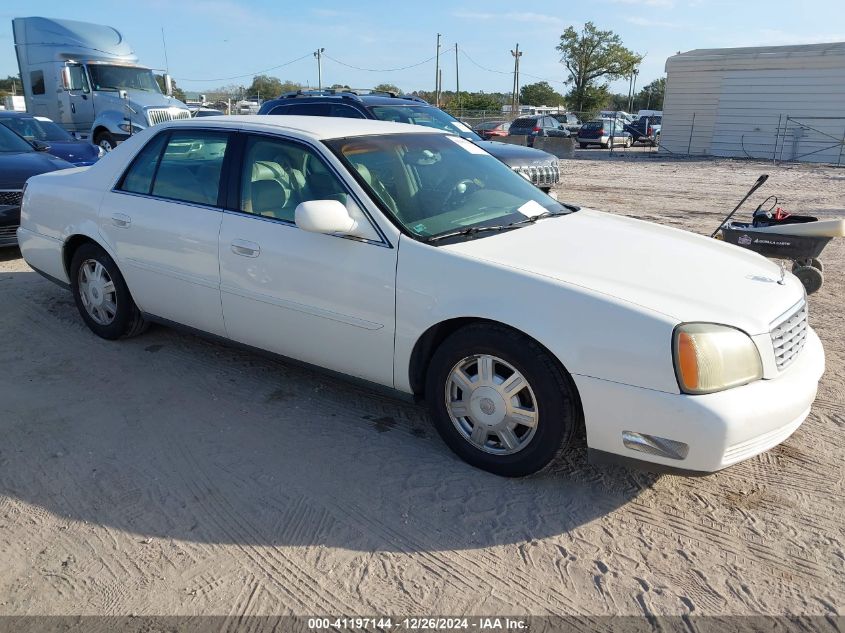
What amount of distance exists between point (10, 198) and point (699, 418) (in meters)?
7.51

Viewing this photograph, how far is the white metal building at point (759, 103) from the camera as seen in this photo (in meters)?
22.8

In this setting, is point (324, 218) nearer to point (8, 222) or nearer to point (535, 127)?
point (8, 222)

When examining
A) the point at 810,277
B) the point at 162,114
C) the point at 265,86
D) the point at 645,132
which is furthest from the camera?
the point at 265,86

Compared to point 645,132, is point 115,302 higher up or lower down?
higher up

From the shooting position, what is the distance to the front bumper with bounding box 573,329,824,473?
2717mm

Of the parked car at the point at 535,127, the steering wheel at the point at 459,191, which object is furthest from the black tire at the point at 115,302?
the parked car at the point at 535,127

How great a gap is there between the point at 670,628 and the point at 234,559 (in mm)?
1670

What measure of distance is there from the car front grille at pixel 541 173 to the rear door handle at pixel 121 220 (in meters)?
6.17

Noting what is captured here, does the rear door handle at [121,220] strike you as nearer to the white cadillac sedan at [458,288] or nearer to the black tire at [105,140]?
the white cadillac sedan at [458,288]

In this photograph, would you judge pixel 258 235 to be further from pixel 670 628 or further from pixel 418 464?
pixel 670 628

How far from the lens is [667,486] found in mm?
3283

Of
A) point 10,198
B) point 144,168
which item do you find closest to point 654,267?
point 144,168

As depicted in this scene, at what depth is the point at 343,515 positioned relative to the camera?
10.0 feet

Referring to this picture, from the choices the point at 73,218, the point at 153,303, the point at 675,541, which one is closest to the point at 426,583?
the point at 675,541
